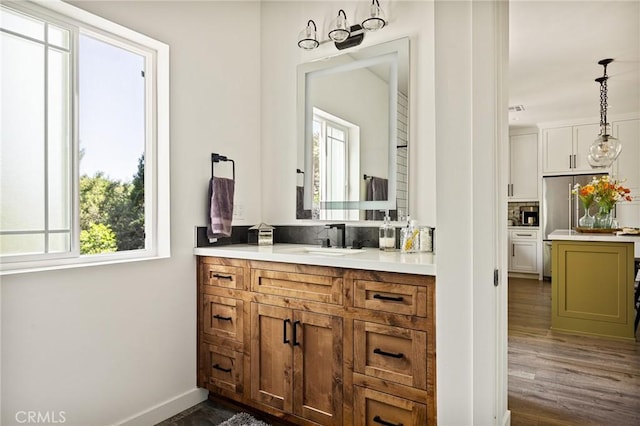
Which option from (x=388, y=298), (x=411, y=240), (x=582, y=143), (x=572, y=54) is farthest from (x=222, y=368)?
(x=582, y=143)

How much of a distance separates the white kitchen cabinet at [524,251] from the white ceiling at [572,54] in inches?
80.4

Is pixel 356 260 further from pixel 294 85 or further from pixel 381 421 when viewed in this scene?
pixel 294 85

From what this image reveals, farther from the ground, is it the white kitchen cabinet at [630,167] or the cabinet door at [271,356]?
the white kitchen cabinet at [630,167]

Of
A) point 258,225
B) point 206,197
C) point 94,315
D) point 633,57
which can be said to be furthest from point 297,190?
point 633,57

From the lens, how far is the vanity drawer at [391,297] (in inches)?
62.9

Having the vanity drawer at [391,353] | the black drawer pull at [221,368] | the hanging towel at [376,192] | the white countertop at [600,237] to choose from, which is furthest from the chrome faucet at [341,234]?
the white countertop at [600,237]

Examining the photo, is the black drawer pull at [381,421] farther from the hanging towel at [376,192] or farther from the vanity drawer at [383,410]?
the hanging towel at [376,192]

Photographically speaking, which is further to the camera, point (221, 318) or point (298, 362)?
point (221, 318)

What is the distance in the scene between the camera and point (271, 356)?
6.77 feet

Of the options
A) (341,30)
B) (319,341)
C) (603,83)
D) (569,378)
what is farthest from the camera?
(603,83)

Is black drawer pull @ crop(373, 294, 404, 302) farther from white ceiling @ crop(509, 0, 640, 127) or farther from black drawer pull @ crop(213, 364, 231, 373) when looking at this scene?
white ceiling @ crop(509, 0, 640, 127)

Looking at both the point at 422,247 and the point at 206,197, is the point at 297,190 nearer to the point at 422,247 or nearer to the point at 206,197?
the point at 206,197

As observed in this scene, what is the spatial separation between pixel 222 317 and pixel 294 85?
1.62 metres

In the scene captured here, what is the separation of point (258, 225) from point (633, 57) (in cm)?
387
